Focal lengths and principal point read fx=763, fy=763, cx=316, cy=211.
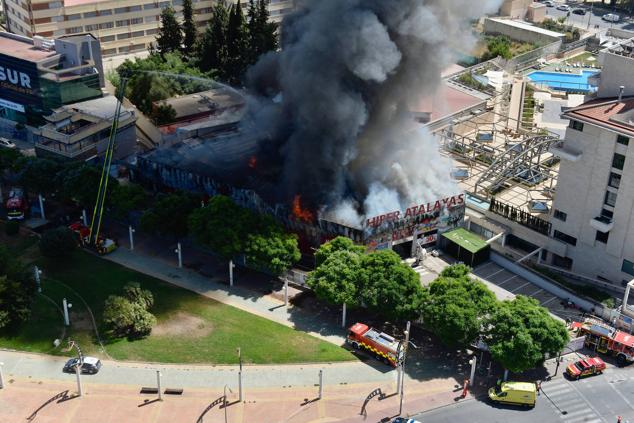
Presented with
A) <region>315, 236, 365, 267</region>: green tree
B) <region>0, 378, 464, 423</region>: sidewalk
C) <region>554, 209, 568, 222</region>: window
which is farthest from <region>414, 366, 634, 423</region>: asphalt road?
<region>554, 209, 568, 222</region>: window

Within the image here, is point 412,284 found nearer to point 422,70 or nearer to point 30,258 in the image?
point 422,70

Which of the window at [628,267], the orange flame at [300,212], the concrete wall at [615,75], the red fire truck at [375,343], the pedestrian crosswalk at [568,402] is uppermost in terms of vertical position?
the concrete wall at [615,75]

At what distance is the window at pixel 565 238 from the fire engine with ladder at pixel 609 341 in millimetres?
11797

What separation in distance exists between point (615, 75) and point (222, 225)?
3950 cm

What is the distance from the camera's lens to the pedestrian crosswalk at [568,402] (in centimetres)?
5612

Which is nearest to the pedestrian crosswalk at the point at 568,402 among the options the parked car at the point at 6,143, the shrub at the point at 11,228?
the shrub at the point at 11,228

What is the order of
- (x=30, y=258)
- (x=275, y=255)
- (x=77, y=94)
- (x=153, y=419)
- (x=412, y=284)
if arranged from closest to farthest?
1. (x=153, y=419)
2. (x=412, y=284)
3. (x=275, y=255)
4. (x=30, y=258)
5. (x=77, y=94)

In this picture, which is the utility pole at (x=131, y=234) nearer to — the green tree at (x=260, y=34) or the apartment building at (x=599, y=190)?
the apartment building at (x=599, y=190)

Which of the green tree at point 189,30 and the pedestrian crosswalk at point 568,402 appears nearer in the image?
the pedestrian crosswalk at point 568,402

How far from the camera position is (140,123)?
10044cm

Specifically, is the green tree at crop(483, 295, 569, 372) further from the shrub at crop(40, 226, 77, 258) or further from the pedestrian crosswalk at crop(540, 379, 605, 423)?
the shrub at crop(40, 226, 77, 258)

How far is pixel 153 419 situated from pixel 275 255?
63.9 feet

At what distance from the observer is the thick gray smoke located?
248 ft

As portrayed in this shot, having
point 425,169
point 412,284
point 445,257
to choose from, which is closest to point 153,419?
point 412,284
